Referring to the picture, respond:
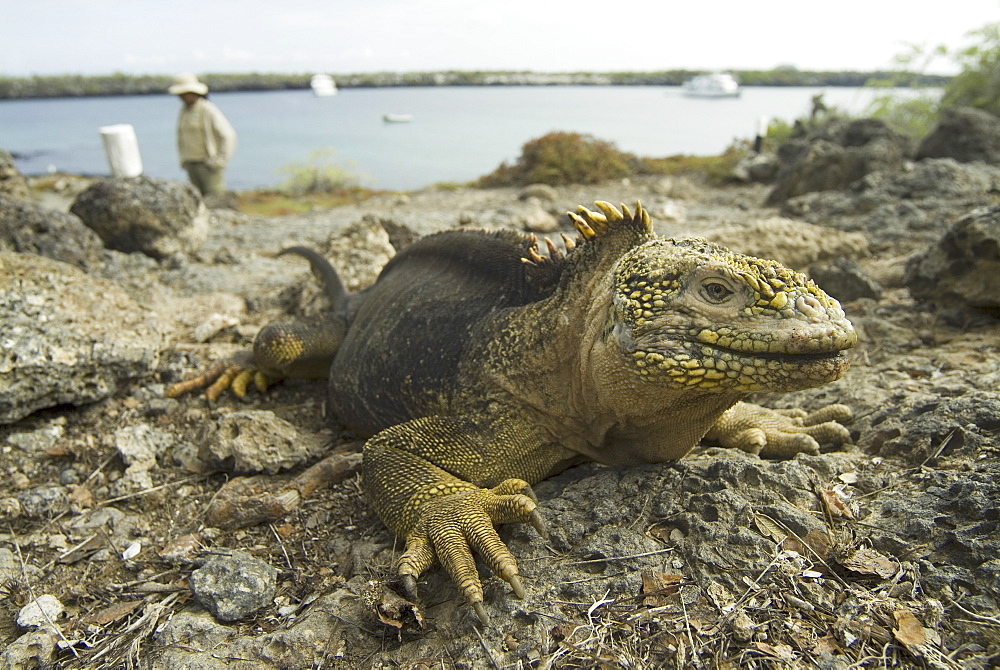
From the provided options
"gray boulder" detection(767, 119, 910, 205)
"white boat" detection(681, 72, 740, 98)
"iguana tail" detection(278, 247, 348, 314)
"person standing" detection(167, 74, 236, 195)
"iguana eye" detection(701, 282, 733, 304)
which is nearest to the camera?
"iguana eye" detection(701, 282, 733, 304)

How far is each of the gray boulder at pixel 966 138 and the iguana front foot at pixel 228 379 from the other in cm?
880

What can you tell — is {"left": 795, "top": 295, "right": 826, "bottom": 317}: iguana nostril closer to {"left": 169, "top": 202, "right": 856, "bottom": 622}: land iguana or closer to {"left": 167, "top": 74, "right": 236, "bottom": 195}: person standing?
{"left": 169, "top": 202, "right": 856, "bottom": 622}: land iguana

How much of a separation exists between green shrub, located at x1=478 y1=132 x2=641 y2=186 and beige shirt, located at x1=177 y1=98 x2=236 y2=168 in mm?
5908

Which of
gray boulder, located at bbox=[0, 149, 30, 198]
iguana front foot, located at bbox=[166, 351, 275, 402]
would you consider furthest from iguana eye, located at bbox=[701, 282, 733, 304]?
gray boulder, located at bbox=[0, 149, 30, 198]

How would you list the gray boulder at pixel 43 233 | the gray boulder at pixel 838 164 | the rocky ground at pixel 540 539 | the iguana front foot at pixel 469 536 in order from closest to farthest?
the rocky ground at pixel 540 539 < the iguana front foot at pixel 469 536 < the gray boulder at pixel 43 233 < the gray boulder at pixel 838 164

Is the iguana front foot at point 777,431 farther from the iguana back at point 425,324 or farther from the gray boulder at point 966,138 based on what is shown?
the gray boulder at point 966,138

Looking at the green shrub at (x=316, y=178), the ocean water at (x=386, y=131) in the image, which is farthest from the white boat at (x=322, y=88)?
the green shrub at (x=316, y=178)

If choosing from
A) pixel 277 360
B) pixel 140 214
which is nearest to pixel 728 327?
pixel 277 360

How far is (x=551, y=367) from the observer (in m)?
2.32

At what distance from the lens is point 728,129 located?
71.6ft

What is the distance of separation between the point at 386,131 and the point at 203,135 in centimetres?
1726

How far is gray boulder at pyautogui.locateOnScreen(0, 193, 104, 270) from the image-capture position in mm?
4891

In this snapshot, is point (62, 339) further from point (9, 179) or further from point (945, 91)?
point (945, 91)

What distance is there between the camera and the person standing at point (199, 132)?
9.42 meters
